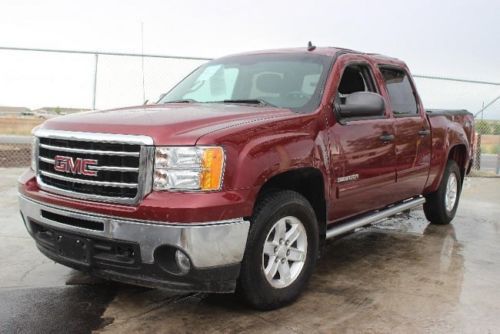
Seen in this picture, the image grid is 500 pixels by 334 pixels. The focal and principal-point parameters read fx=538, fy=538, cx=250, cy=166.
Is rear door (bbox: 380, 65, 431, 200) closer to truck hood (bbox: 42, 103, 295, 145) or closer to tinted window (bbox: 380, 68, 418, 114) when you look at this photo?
tinted window (bbox: 380, 68, 418, 114)

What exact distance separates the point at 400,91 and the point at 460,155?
6.10 feet

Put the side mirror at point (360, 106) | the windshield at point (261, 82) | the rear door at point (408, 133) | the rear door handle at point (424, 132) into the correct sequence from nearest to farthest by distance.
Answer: the side mirror at point (360, 106), the windshield at point (261, 82), the rear door at point (408, 133), the rear door handle at point (424, 132)

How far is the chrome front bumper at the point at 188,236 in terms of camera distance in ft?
10.1

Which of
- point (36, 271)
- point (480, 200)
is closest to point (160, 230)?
point (36, 271)

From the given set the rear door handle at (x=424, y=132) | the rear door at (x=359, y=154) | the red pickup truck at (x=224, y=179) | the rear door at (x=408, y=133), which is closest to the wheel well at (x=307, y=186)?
the red pickup truck at (x=224, y=179)

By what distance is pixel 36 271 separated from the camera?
451 centimetres

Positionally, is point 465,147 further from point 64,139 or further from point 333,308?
point 64,139

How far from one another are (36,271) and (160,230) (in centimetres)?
197

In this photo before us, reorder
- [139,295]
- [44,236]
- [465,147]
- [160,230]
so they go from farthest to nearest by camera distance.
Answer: [465,147]
[139,295]
[44,236]
[160,230]

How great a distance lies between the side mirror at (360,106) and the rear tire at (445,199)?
8.70 feet

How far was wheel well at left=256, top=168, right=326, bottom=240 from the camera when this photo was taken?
3686 millimetres

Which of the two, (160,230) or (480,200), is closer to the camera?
(160,230)

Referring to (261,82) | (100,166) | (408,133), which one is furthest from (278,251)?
(408,133)

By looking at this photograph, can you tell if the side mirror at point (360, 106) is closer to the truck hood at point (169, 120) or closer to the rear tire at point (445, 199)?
the truck hood at point (169, 120)
